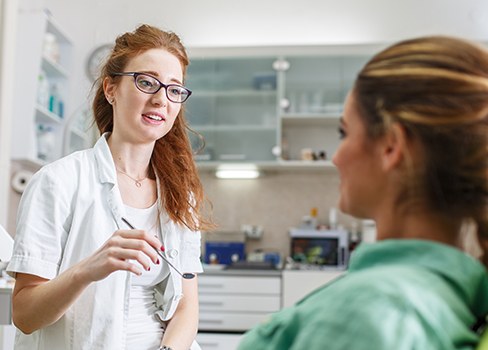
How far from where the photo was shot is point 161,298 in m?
1.47

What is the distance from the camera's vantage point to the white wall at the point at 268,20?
452cm

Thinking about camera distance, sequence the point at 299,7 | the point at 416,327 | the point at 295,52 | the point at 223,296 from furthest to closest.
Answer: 1. the point at 299,7
2. the point at 295,52
3. the point at 223,296
4. the point at 416,327

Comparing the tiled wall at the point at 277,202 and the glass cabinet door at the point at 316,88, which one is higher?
the glass cabinet door at the point at 316,88

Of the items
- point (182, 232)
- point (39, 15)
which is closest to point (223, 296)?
point (39, 15)

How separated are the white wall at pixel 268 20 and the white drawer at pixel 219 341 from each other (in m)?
1.92

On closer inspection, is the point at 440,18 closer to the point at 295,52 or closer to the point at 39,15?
the point at 295,52

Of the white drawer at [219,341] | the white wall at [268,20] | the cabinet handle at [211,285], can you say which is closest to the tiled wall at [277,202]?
the cabinet handle at [211,285]

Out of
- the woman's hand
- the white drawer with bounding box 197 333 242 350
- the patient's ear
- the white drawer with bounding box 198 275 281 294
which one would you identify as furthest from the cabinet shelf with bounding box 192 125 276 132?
the patient's ear

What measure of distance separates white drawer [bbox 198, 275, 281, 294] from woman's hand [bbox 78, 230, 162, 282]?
9.18 ft

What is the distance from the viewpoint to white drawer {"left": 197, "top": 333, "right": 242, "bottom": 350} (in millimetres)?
3793

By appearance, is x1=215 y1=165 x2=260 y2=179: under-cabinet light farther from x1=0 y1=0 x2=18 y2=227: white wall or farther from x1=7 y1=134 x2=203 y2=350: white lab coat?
x1=7 y1=134 x2=203 y2=350: white lab coat

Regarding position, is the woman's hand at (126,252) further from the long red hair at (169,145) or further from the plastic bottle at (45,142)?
the plastic bottle at (45,142)

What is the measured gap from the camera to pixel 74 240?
4.42 ft

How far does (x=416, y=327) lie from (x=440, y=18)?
14.1 feet
